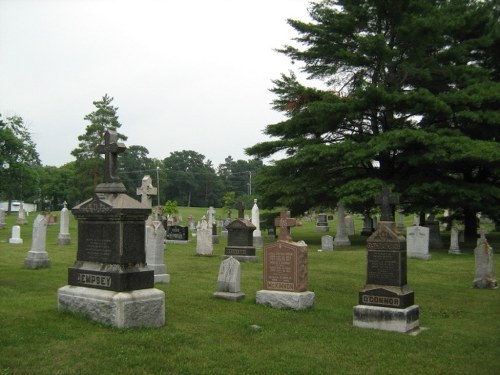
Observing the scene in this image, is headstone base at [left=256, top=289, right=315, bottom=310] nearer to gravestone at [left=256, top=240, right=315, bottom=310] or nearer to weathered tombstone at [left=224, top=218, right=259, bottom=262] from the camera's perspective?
gravestone at [left=256, top=240, right=315, bottom=310]

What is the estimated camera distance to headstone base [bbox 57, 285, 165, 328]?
709 centimetres

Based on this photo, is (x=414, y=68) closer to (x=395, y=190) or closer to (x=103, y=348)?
(x=395, y=190)

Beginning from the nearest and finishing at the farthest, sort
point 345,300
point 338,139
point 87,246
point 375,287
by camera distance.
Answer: point 87,246, point 375,287, point 345,300, point 338,139

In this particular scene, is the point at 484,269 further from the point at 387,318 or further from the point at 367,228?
the point at 367,228

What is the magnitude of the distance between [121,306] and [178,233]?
18.4 meters

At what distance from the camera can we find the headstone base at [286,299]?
9320 millimetres

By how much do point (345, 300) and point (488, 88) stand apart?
1643 cm

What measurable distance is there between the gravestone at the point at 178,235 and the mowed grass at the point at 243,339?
1342 centimetres

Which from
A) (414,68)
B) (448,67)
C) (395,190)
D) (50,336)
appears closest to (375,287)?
(50,336)

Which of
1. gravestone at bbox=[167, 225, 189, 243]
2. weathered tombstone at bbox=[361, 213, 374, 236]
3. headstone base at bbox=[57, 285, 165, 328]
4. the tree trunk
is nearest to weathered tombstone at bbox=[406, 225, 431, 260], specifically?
the tree trunk

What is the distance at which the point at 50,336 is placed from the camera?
6609mm

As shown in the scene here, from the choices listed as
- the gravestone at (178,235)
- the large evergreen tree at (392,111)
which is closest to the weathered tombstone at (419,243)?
the large evergreen tree at (392,111)

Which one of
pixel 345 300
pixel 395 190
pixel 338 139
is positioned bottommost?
pixel 345 300

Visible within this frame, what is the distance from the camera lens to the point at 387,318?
8180 mm
